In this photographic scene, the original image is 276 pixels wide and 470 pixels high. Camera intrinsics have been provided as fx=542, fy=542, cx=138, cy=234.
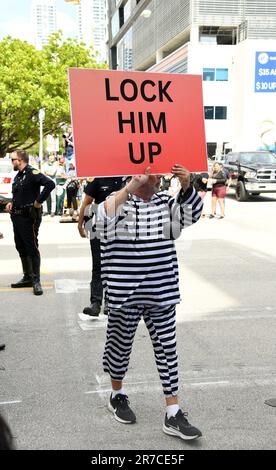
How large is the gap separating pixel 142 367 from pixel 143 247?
1.61 metres

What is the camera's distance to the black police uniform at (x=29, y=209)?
6.96m

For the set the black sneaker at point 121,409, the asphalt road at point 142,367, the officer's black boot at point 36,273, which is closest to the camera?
the asphalt road at point 142,367

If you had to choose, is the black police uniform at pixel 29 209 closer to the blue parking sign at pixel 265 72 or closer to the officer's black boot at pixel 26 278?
the officer's black boot at pixel 26 278

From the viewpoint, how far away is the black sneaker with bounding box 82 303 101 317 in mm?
5934

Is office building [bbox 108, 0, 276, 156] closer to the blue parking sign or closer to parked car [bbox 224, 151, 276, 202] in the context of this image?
the blue parking sign

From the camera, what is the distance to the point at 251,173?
816 inches

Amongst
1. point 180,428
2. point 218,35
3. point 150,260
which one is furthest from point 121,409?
point 218,35

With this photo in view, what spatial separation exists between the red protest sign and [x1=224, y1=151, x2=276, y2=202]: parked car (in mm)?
17569

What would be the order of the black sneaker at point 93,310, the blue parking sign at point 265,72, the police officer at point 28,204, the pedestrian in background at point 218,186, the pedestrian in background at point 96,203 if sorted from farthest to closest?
1. the blue parking sign at point 265,72
2. the pedestrian in background at point 218,186
3. the police officer at point 28,204
4. the black sneaker at point 93,310
5. the pedestrian in background at point 96,203

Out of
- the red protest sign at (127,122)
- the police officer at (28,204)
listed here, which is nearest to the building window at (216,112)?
the police officer at (28,204)

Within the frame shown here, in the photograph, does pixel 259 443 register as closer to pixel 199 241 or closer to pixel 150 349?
pixel 150 349

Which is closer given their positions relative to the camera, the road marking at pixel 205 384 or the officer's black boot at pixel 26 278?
the road marking at pixel 205 384

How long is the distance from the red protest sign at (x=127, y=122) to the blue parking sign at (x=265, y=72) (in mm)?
46771

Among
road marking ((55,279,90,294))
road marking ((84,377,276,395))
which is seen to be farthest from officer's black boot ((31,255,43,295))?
road marking ((84,377,276,395))
